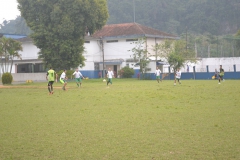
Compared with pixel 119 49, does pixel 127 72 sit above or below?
below

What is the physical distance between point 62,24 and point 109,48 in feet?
56.8

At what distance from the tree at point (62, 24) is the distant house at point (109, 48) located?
11109mm

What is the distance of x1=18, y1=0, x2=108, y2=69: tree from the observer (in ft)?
163

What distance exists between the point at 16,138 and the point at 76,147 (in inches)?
86.5

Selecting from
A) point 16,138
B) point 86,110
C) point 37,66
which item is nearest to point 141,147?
point 16,138

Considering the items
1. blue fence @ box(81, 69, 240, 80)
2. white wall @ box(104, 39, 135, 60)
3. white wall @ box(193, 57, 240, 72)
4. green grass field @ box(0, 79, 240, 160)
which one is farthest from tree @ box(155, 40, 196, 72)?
green grass field @ box(0, 79, 240, 160)

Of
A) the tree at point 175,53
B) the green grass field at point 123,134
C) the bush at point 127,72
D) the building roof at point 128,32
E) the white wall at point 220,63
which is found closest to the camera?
the green grass field at point 123,134

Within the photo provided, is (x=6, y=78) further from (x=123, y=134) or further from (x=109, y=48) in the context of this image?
(x=123, y=134)

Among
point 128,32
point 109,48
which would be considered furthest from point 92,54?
point 128,32

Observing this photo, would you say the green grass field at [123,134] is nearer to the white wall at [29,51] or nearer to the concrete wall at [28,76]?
the concrete wall at [28,76]

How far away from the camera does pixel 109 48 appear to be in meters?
65.8

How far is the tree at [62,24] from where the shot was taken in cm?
4959

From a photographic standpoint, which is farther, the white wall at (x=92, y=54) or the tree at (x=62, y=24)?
the white wall at (x=92, y=54)

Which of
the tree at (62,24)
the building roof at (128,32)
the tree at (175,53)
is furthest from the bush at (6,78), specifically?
the building roof at (128,32)
